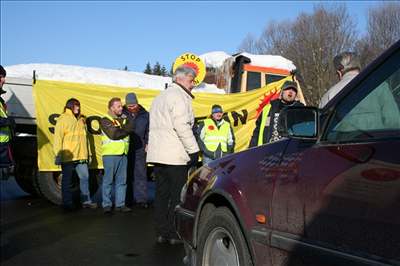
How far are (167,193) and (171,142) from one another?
0.62m

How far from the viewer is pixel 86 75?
409 inches

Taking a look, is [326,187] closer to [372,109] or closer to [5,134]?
[372,109]

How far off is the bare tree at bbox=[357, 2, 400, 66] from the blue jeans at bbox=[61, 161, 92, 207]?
1186 cm

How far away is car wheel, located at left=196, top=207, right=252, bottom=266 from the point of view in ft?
11.0

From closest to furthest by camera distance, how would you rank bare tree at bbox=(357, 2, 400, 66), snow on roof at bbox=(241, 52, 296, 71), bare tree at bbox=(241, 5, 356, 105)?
snow on roof at bbox=(241, 52, 296, 71) < bare tree at bbox=(357, 2, 400, 66) < bare tree at bbox=(241, 5, 356, 105)

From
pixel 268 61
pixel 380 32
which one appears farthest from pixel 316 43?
pixel 268 61

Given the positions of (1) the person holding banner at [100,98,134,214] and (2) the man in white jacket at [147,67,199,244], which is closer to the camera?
(2) the man in white jacket at [147,67,199,244]

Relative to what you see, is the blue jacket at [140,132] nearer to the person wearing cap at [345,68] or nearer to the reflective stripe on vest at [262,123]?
the reflective stripe on vest at [262,123]

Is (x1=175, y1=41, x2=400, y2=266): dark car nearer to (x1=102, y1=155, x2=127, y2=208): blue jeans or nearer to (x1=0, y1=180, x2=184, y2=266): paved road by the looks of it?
(x1=0, y1=180, x2=184, y2=266): paved road

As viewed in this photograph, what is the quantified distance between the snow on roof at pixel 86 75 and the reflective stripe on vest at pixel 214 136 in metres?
1.90

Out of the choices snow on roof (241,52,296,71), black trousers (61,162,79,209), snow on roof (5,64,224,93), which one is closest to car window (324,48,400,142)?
black trousers (61,162,79,209)

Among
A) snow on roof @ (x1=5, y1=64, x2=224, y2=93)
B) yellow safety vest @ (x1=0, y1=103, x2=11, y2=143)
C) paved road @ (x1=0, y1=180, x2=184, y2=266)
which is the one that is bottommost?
paved road @ (x1=0, y1=180, x2=184, y2=266)

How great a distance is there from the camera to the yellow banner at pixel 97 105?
28.8 feet

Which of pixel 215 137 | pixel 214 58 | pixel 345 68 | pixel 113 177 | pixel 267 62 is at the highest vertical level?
pixel 214 58
